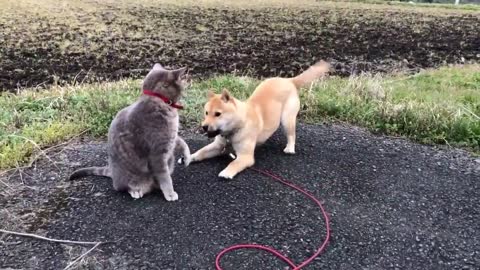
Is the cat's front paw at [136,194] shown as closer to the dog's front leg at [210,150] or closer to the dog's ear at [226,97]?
the dog's front leg at [210,150]

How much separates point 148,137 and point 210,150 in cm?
94

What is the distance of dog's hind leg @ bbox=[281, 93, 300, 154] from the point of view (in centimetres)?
440

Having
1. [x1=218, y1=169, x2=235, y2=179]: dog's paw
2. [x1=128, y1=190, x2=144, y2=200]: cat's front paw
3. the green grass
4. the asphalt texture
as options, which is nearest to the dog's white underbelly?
the asphalt texture

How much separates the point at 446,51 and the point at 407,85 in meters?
4.86

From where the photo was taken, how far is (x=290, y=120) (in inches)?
175

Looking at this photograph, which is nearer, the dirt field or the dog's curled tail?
the dog's curled tail

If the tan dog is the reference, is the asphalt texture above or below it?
below

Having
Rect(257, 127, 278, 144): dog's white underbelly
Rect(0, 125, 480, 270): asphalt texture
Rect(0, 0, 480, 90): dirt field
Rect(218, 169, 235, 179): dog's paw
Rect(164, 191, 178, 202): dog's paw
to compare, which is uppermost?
Rect(257, 127, 278, 144): dog's white underbelly

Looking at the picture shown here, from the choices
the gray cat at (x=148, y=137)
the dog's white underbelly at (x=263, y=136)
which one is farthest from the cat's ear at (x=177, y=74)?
the dog's white underbelly at (x=263, y=136)

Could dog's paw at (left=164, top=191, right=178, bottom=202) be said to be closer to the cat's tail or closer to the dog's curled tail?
the cat's tail

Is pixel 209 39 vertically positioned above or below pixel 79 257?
below

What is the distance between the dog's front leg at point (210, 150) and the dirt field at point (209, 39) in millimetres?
3949

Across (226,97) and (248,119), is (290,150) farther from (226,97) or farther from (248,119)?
(226,97)

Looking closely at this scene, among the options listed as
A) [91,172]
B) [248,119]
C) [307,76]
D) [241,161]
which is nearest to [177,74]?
[248,119]
